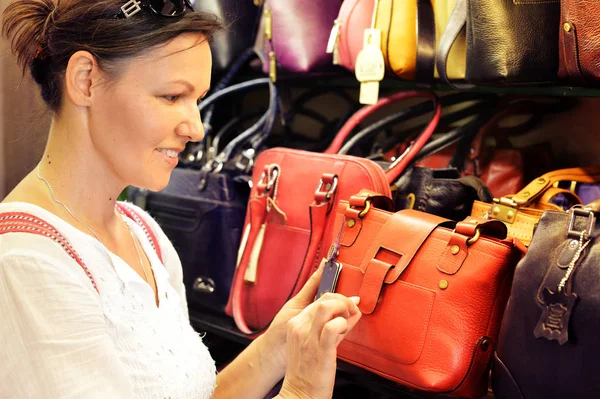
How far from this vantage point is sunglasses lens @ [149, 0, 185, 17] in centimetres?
112

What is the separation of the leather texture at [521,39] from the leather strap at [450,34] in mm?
119

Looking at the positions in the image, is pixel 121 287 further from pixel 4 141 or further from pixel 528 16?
pixel 4 141

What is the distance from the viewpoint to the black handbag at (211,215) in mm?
1943

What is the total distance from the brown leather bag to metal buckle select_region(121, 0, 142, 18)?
80 centimetres

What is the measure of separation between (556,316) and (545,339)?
43mm

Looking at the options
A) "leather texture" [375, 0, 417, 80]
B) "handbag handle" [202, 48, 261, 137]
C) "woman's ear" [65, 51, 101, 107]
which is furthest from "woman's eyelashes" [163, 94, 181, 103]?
"handbag handle" [202, 48, 261, 137]

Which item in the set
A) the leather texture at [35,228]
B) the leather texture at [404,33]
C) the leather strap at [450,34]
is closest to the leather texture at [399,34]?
the leather texture at [404,33]

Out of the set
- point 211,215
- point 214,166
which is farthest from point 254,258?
point 214,166

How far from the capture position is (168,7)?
1.14 m

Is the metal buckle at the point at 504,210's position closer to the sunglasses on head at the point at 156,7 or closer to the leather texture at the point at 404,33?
the leather texture at the point at 404,33

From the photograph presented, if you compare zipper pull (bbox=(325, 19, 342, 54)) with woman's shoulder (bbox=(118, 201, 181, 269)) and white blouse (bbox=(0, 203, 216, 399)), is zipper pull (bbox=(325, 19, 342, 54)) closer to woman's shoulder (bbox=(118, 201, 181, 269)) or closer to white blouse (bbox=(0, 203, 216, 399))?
woman's shoulder (bbox=(118, 201, 181, 269))

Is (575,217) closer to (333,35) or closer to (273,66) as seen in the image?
(333,35)

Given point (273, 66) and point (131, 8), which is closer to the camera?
point (131, 8)

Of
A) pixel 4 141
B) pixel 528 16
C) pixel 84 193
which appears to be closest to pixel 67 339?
pixel 84 193
